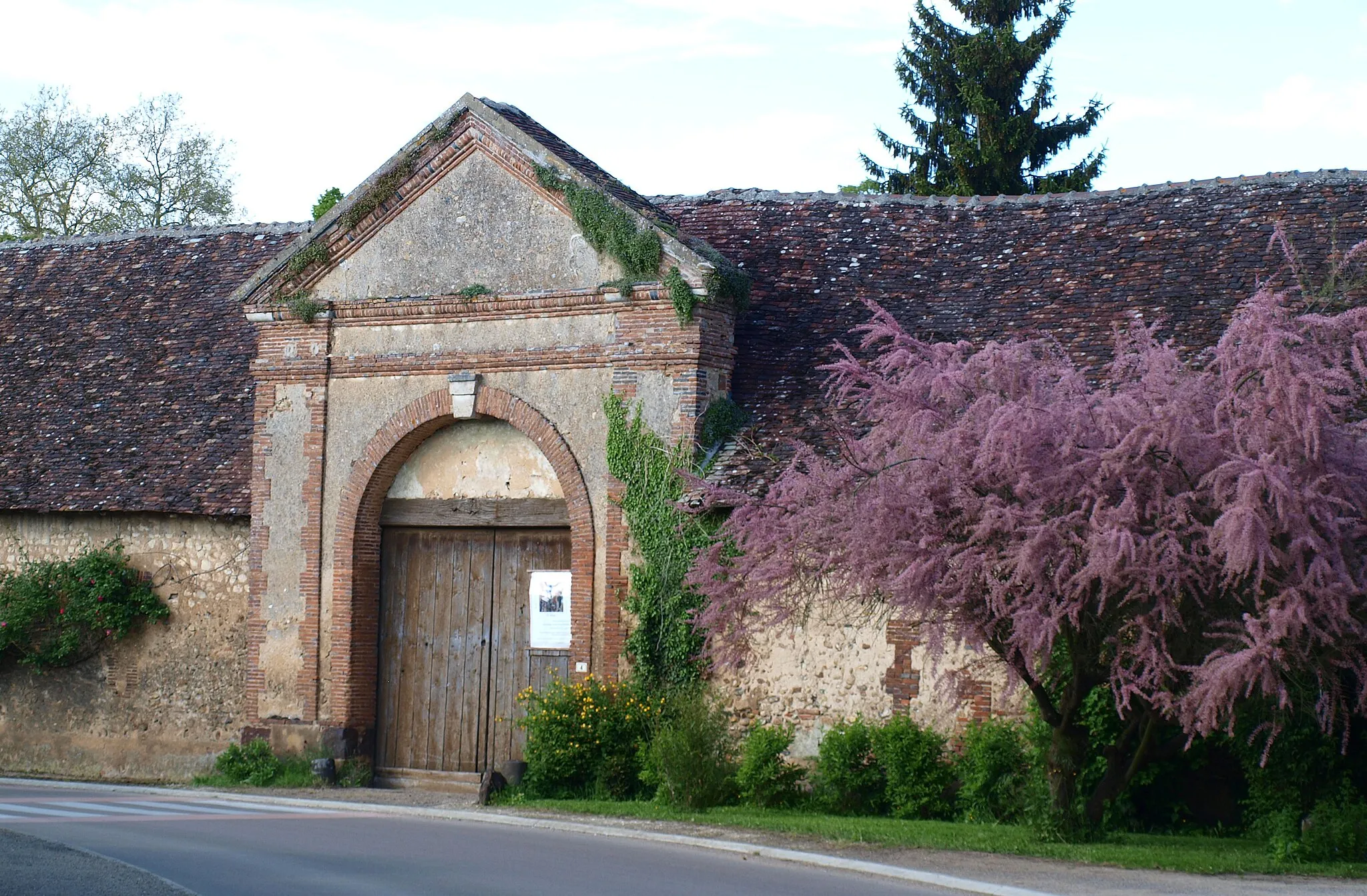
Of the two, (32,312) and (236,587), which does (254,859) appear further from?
(32,312)

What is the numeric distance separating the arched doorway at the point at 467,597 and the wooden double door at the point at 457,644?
0.01 metres

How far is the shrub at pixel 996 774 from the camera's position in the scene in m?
13.5

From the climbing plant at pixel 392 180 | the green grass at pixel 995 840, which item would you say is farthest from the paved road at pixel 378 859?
the climbing plant at pixel 392 180

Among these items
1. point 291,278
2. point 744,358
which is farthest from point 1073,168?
point 291,278

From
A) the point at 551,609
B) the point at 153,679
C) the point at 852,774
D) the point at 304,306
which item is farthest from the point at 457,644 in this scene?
the point at 852,774

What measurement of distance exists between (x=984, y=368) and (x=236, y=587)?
9.93 meters

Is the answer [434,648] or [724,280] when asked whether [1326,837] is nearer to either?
A: [724,280]

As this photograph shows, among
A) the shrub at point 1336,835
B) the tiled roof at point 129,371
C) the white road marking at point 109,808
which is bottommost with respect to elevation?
the white road marking at point 109,808

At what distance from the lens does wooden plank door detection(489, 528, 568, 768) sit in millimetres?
16359

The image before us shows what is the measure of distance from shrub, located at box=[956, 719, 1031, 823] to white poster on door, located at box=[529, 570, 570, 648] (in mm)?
4553

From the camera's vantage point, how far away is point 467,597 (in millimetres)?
16781

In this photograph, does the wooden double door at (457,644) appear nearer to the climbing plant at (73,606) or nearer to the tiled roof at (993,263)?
the tiled roof at (993,263)

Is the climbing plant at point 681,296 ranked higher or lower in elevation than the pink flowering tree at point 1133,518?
higher

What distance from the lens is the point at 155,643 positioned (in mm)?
18016
